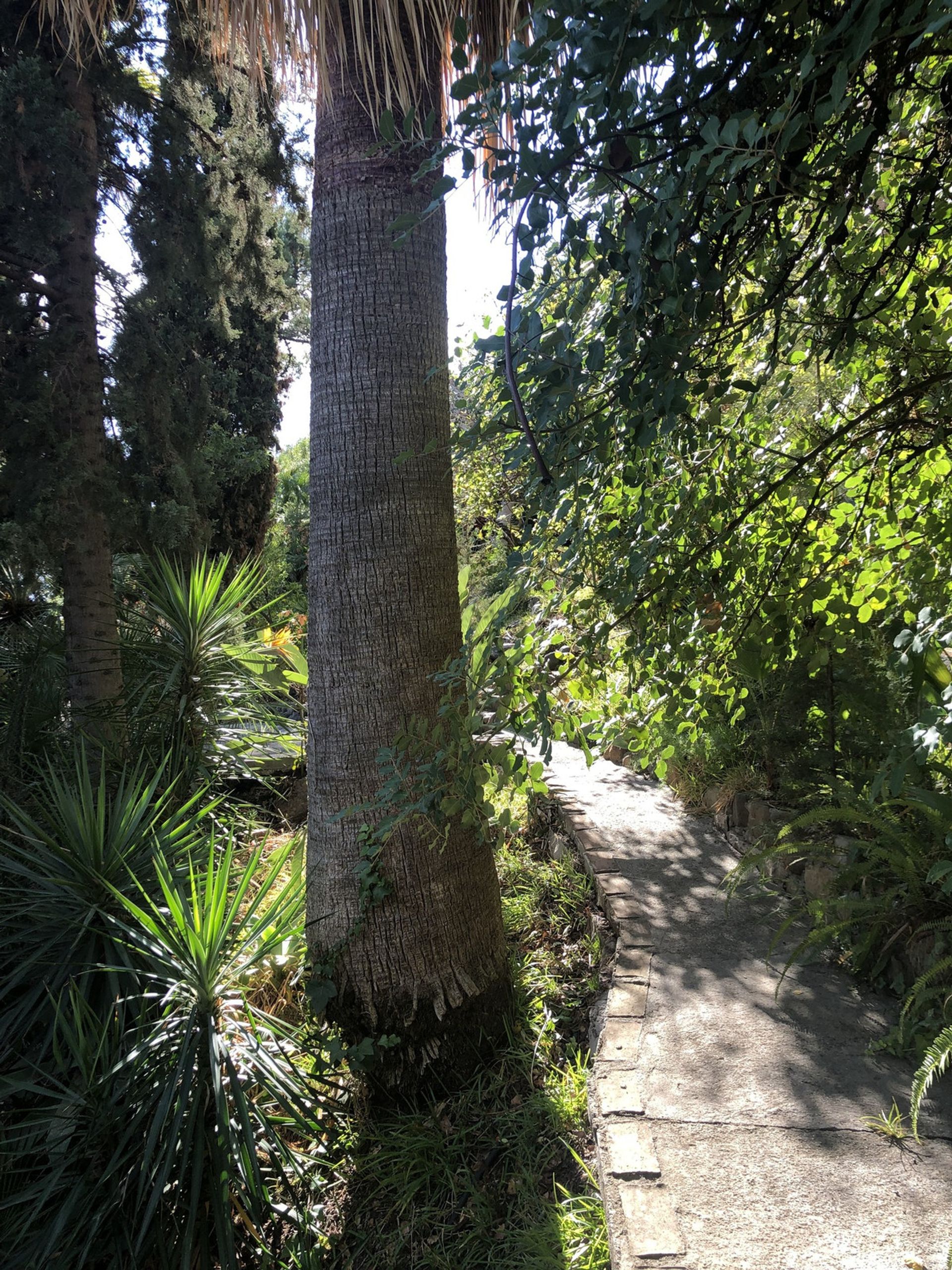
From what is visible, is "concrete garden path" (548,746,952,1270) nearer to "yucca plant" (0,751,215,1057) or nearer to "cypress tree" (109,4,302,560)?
"yucca plant" (0,751,215,1057)

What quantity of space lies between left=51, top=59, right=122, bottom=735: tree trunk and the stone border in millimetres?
3495

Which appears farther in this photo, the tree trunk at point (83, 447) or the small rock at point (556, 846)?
the tree trunk at point (83, 447)

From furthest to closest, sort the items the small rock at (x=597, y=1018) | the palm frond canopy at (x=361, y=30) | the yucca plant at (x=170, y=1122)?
the small rock at (x=597, y=1018), the palm frond canopy at (x=361, y=30), the yucca plant at (x=170, y=1122)

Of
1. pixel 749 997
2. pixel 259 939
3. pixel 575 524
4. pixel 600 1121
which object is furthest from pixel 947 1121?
pixel 259 939

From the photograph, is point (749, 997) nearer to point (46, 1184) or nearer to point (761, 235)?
point (46, 1184)

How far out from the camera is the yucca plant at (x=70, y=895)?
8.66 feet

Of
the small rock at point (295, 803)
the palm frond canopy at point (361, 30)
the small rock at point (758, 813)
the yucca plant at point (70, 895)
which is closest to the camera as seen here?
the palm frond canopy at point (361, 30)

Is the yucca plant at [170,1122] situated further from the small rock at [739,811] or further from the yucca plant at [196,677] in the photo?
the small rock at [739,811]

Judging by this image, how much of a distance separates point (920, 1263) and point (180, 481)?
5.43 meters

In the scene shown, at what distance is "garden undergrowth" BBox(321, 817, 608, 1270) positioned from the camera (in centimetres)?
222

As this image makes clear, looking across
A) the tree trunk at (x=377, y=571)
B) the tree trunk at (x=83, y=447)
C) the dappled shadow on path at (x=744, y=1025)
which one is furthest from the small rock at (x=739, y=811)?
the tree trunk at (x=83, y=447)

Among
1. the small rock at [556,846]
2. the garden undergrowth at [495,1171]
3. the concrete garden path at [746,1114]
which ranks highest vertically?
the small rock at [556,846]

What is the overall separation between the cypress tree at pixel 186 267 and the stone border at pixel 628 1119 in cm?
395

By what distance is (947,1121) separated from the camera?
7.16 feet
